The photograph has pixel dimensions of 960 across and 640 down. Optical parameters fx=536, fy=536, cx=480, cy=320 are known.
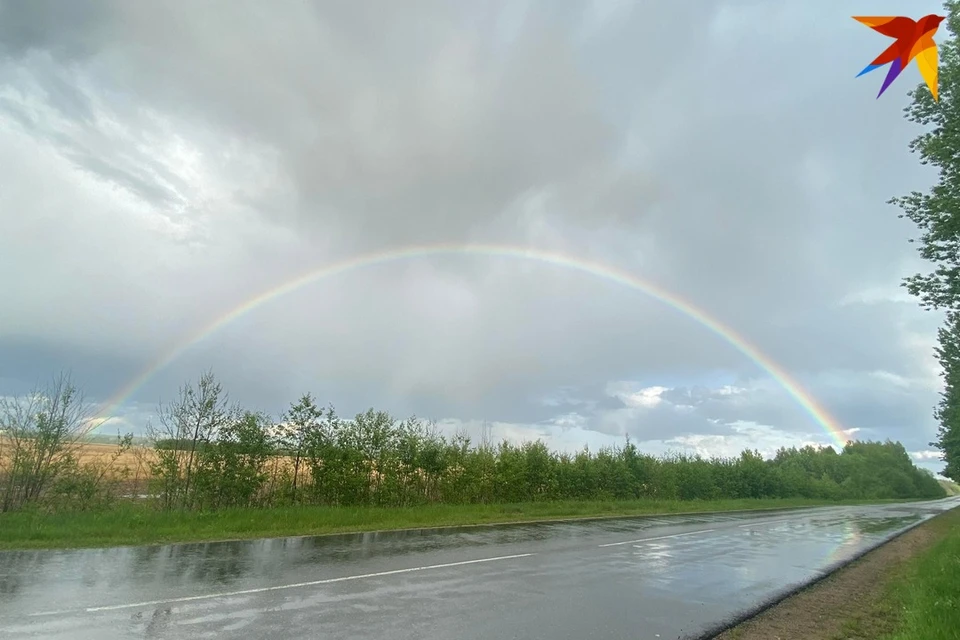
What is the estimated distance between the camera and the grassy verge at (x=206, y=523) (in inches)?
469

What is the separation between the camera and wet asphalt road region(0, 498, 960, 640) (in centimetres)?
629

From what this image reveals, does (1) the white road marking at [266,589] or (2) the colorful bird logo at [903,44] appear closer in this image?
(2) the colorful bird logo at [903,44]

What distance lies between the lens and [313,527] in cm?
1580

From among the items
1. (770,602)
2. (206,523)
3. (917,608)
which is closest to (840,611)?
(770,602)

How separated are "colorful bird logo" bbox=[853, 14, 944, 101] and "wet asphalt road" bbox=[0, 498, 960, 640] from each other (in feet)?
21.5

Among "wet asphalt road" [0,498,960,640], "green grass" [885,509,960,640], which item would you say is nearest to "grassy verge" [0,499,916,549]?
"wet asphalt road" [0,498,960,640]

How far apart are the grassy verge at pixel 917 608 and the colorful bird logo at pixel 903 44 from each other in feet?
19.7

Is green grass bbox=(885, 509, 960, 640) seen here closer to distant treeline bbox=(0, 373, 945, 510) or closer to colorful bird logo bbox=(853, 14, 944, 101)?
colorful bird logo bbox=(853, 14, 944, 101)

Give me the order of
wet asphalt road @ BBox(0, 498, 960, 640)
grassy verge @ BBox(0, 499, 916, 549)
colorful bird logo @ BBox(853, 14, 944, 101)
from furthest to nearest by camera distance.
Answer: grassy verge @ BBox(0, 499, 916, 549), wet asphalt road @ BBox(0, 498, 960, 640), colorful bird logo @ BBox(853, 14, 944, 101)

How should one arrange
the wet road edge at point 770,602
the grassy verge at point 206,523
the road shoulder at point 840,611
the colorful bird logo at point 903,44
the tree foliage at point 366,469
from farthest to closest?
1. the tree foliage at point 366,469
2. the grassy verge at point 206,523
3. the road shoulder at point 840,611
4. the wet road edge at point 770,602
5. the colorful bird logo at point 903,44

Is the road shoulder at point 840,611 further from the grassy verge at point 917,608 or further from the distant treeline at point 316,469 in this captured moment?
the distant treeline at point 316,469

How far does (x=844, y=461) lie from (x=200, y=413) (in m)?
118

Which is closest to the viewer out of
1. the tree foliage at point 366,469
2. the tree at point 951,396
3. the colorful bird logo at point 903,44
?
the colorful bird logo at point 903,44

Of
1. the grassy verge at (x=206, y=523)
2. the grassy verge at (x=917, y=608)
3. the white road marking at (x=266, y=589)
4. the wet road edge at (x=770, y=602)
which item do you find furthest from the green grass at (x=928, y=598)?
the grassy verge at (x=206, y=523)
